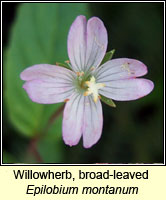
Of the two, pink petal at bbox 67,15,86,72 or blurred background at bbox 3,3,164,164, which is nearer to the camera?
pink petal at bbox 67,15,86,72

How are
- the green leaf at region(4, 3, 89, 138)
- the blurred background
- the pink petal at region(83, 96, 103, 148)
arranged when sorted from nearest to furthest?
the pink petal at region(83, 96, 103, 148)
the green leaf at region(4, 3, 89, 138)
the blurred background

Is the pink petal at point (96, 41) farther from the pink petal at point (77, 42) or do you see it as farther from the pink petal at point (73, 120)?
the pink petal at point (73, 120)

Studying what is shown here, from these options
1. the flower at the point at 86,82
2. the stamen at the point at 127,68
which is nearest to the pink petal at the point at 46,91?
the flower at the point at 86,82

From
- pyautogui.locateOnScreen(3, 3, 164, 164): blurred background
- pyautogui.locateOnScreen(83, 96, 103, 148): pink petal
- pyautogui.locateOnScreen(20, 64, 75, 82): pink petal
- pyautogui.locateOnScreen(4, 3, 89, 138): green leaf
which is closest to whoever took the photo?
pyautogui.locateOnScreen(20, 64, 75, 82): pink petal

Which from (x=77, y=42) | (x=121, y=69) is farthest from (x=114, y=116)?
(x=77, y=42)

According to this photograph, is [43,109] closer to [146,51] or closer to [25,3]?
[25,3]

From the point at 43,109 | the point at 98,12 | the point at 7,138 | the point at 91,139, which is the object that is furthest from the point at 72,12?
the point at 7,138

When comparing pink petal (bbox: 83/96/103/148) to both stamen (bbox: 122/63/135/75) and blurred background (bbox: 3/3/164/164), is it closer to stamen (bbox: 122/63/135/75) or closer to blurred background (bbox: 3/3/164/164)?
stamen (bbox: 122/63/135/75)

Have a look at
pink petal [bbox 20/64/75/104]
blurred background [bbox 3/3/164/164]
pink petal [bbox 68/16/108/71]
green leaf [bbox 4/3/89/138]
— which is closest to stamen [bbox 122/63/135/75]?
pink petal [bbox 68/16/108/71]

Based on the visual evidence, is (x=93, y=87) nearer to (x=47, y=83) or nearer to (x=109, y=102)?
(x=109, y=102)
